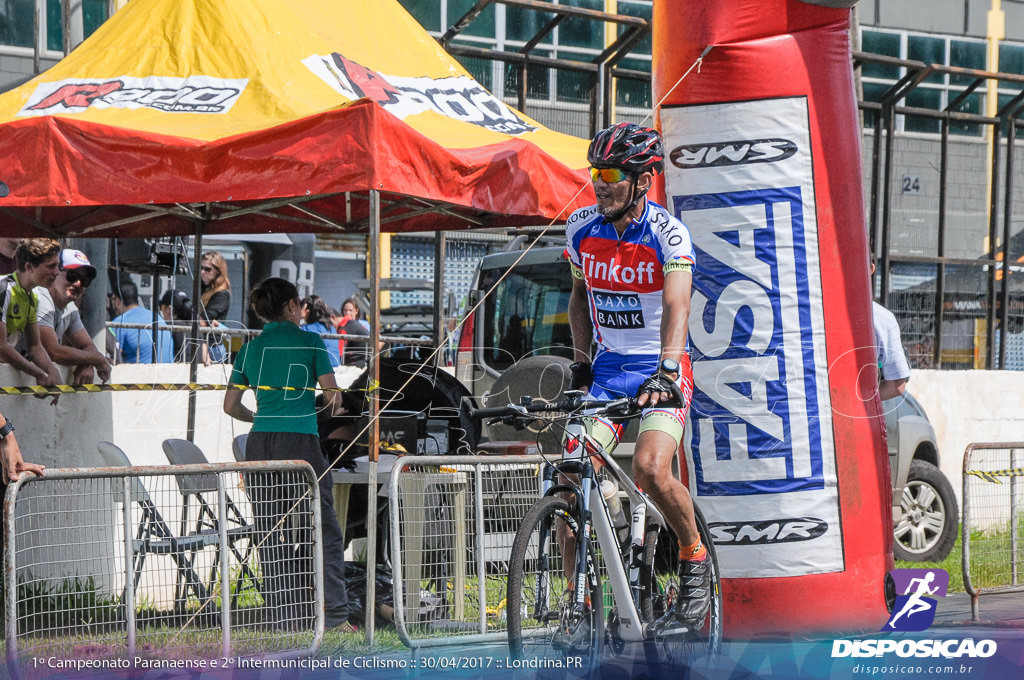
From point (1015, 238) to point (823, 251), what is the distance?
717cm

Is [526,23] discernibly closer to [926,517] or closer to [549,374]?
[549,374]

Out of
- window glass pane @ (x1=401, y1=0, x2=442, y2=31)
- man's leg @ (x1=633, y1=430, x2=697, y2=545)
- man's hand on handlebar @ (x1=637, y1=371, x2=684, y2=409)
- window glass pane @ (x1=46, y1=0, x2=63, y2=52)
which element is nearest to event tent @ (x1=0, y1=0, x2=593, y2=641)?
man's leg @ (x1=633, y1=430, x2=697, y2=545)

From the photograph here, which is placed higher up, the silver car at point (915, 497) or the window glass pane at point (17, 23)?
the window glass pane at point (17, 23)

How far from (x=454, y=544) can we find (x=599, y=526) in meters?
1.72

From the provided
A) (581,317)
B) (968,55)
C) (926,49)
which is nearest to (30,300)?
(581,317)

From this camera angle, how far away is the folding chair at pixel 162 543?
219 inches

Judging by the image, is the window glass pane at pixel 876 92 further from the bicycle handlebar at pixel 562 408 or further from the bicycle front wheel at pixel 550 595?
the bicycle front wheel at pixel 550 595

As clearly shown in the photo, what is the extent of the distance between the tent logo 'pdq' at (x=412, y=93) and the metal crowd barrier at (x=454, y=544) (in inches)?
89.2

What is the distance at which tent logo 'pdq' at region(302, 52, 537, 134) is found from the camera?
7.83 metres

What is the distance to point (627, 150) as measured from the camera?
5254 mm

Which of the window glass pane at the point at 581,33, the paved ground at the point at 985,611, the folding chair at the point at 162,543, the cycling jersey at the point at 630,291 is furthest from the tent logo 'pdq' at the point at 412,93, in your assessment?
the paved ground at the point at 985,611

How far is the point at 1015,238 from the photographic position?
503 inches

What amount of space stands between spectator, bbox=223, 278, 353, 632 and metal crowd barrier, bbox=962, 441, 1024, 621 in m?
3.76

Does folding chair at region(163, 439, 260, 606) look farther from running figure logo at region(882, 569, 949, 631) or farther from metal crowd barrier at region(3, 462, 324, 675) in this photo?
running figure logo at region(882, 569, 949, 631)
